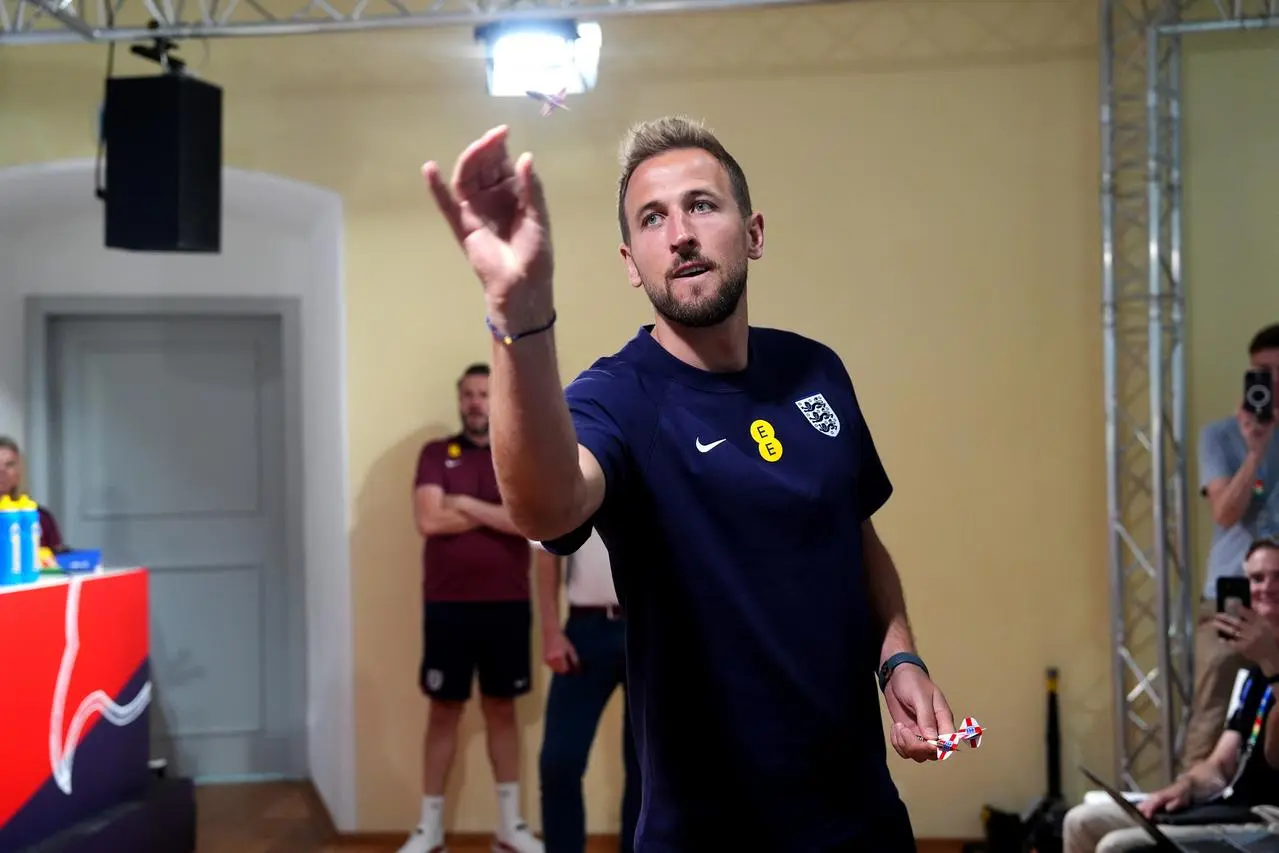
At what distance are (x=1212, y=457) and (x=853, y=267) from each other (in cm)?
148

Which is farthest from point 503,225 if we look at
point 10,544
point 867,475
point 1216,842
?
point 10,544

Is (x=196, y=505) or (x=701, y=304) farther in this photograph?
(x=196, y=505)

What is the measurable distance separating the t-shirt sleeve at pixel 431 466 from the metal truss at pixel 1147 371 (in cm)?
248

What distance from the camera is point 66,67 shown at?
481cm

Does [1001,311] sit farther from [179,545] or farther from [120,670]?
[179,545]

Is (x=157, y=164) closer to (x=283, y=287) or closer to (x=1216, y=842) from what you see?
(x=283, y=287)

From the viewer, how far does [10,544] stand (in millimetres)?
3203

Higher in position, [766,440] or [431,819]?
[766,440]

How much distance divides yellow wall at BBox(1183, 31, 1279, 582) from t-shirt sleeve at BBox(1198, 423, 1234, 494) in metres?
0.53

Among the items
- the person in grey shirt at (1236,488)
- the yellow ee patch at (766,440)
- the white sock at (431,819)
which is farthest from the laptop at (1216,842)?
the white sock at (431,819)

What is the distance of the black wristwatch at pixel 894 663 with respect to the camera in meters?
1.40

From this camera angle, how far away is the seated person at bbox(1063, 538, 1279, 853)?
288 centimetres

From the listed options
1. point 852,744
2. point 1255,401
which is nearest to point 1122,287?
point 1255,401

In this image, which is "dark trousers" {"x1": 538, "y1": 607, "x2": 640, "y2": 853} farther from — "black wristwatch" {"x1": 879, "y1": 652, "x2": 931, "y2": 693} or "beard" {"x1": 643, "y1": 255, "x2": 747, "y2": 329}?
"beard" {"x1": 643, "y1": 255, "x2": 747, "y2": 329}
